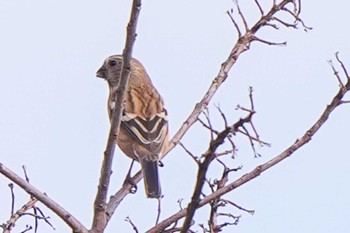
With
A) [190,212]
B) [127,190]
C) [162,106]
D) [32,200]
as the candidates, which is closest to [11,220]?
[32,200]

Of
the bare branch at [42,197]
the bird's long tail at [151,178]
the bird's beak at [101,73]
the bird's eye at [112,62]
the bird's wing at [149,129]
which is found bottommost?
the bare branch at [42,197]

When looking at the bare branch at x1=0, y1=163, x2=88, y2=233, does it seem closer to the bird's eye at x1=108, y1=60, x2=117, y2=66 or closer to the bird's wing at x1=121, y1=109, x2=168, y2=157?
the bird's wing at x1=121, y1=109, x2=168, y2=157

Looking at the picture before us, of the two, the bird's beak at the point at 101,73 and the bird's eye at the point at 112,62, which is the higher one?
the bird's eye at the point at 112,62

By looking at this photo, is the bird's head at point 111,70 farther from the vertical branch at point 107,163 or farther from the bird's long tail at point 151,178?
the vertical branch at point 107,163

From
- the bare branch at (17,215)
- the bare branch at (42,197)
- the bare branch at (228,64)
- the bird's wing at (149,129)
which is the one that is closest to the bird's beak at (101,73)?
the bird's wing at (149,129)

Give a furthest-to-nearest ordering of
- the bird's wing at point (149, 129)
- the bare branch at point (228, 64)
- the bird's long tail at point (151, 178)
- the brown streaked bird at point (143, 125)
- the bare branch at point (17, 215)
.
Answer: the bird's wing at point (149, 129)
the brown streaked bird at point (143, 125)
the bird's long tail at point (151, 178)
the bare branch at point (228, 64)
the bare branch at point (17, 215)

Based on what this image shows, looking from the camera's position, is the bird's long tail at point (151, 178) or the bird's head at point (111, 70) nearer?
the bird's long tail at point (151, 178)

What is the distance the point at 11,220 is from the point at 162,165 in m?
2.63

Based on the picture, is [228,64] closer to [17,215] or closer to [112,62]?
[17,215]

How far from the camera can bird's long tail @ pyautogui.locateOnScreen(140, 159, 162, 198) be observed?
531 centimetres

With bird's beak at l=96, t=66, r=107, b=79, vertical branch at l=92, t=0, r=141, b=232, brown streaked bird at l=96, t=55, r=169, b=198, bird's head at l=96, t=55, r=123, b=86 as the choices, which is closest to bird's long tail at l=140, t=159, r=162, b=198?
brown streaked bird at l=96, t=55, r=169, b=198

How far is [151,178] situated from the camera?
566 centimetres

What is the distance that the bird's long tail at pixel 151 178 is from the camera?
17.4ft

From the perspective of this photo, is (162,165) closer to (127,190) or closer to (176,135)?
(176,135)
